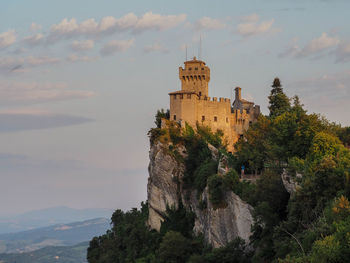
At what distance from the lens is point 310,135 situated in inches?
2064

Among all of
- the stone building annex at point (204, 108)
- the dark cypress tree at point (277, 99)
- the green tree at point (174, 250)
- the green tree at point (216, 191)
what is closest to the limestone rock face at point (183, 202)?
the green tree at point (216, 191)

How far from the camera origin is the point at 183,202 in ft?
254

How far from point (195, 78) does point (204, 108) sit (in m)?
5.73

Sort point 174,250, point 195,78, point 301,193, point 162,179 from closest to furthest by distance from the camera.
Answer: point 301,193 → point 174,250 → point 162,179 → point 195,78

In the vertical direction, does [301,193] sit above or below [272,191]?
below

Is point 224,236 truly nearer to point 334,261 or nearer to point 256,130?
point 256,130

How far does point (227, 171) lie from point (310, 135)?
15.4m

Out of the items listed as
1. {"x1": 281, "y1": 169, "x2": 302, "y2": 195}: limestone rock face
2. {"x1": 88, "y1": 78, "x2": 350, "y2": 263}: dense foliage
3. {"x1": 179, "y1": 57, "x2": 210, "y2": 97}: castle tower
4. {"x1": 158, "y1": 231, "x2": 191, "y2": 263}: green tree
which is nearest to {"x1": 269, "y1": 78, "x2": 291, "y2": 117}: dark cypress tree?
{"x1": 88, "y1": 78, "x2": 350, "y2": 263}: dense foliage

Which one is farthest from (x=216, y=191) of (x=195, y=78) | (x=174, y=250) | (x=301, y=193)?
(x=195, y=78)

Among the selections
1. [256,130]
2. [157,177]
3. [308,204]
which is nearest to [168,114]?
[157,177]

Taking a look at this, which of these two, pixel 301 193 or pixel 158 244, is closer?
pixel 301 193

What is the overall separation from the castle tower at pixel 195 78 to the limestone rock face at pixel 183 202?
10.2 m

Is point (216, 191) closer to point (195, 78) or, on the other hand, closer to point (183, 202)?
point (183, 202)

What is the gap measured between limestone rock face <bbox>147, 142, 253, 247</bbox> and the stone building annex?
216 inches
